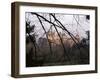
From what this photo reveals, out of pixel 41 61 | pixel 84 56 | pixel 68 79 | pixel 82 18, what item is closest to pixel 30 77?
pixel 41 61

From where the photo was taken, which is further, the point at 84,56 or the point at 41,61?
the point at 84,56

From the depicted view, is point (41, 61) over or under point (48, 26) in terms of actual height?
under

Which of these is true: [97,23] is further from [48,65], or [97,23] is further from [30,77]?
[30,77]

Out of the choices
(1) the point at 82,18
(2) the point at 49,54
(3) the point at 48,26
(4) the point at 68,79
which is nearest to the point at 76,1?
(1) the point at 82,18

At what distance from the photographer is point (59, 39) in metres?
2.22

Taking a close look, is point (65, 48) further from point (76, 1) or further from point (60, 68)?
point (76, 1)

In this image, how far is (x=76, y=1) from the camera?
2314mm

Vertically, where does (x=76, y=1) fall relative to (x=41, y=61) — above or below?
above

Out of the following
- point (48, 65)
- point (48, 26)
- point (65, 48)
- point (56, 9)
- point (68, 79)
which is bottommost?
point (68, 79)

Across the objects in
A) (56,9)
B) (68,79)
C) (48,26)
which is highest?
(56,9)

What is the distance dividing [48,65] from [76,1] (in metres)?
0.63

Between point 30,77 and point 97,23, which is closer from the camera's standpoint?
point 30,77

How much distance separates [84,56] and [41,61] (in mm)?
427

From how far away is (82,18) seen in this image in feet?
7.62
